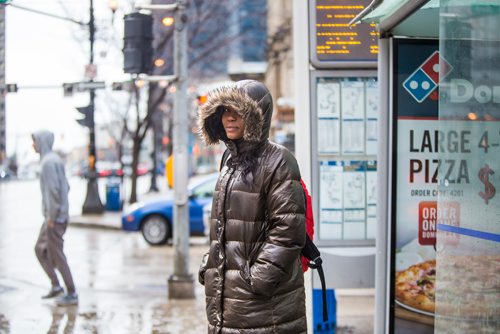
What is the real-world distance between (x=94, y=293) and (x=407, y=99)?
5839mm

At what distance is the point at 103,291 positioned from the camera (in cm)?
952

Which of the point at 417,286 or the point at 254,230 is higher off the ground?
the point at 254,230

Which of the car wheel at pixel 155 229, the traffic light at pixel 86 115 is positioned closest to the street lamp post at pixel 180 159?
the car wheel at pixel 155 229

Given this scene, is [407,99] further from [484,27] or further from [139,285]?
[139,285]

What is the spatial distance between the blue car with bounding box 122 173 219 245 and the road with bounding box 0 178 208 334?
364mm

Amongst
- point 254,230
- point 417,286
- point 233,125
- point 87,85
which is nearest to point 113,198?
point 87,85

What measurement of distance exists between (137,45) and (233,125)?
18.5 ft

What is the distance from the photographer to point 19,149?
9300cm

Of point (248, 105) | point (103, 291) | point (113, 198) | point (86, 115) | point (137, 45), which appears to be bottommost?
point (103, 291)

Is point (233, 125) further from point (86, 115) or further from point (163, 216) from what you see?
point (86, 115)

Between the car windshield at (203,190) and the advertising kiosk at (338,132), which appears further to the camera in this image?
the car windshield at (203,190)

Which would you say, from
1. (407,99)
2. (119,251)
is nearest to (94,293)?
(119,251)

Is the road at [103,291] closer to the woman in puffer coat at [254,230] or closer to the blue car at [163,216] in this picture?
the blue car at [163,216]

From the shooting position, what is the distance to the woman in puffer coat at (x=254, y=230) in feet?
11.3
